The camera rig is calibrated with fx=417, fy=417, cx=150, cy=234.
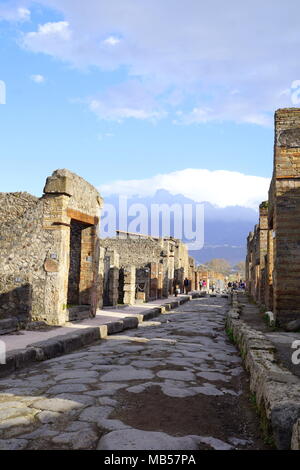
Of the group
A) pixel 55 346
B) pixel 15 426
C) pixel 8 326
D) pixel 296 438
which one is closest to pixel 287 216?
pixel 55 346

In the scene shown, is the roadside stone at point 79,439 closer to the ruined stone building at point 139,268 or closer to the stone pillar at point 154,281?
the ruined stone building at point 139,268

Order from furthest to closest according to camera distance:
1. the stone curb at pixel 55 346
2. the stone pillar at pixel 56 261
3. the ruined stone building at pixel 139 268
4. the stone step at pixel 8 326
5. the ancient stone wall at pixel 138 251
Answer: the ancient stone wall at pixel 138 251, the ruined stone building at pixel 139 268, the stone pillar at pixel 56 261, the stone step at pixel 8 326, the stone curb at pixel 55 346

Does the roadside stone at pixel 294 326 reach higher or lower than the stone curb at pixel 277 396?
lower

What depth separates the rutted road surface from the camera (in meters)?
2.51

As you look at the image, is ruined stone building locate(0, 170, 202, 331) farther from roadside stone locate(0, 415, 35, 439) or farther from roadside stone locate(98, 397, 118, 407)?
roadside stone locate(0, 415, 35, 439)

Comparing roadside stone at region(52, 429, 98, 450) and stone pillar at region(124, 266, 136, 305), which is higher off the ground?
stone pillar at region(124, 266, 136, 305)

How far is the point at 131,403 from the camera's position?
3252 mm

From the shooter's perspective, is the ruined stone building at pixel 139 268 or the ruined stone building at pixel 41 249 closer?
the ruined stone building at pixel 41 249

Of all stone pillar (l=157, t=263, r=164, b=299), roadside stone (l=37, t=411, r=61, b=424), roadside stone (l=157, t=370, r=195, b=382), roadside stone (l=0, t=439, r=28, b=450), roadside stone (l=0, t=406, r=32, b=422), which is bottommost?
roadside stone (l=157, t=370, r=195, b=382)

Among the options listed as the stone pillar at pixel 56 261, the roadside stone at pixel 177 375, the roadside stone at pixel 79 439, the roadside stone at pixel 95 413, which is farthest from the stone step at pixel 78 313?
the roadside stone at pixel 79 439

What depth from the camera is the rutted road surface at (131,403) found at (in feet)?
8.23

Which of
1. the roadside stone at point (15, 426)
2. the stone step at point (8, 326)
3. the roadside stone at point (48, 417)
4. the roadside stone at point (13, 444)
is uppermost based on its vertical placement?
the stone step at point (8, 326)

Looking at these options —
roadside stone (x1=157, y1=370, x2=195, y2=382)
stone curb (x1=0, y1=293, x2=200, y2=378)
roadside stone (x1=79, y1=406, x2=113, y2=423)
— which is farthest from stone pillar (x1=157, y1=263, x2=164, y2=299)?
roadside stone (x1=79, y1=406, x2=113, y2=423)
